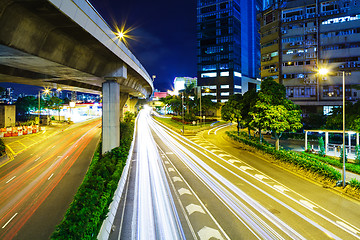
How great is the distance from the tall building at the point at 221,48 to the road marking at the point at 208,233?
95.0 meters

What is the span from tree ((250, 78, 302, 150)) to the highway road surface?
467cm

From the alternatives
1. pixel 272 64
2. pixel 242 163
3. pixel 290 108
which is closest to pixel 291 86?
pixel 272 64

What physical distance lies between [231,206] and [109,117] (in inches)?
584

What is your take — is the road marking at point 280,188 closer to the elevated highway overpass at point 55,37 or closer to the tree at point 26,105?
the elevated highway overpass at point 55,37

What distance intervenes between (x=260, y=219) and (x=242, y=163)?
455 inches

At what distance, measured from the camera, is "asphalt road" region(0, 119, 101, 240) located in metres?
10.4

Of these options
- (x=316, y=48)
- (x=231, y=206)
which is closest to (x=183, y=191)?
(x=231, y=206)

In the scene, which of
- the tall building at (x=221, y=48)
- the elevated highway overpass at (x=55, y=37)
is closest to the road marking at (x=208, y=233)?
the elevated highway overpass at (x=55, y=37)

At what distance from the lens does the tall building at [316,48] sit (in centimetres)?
4875

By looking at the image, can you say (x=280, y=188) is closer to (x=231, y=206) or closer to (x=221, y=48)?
(x=231, y=206)

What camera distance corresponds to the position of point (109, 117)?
20.7 m

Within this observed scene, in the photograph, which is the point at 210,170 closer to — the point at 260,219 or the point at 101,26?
the point at 260,219

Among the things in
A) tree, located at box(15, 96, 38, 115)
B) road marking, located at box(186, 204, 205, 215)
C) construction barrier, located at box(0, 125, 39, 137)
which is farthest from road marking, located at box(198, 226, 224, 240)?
tree, located at box(15, 96, 38, 115)

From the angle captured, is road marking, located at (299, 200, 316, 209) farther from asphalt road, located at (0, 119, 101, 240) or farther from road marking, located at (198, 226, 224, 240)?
asphalt road, located at (0, 119, 101, 240)
